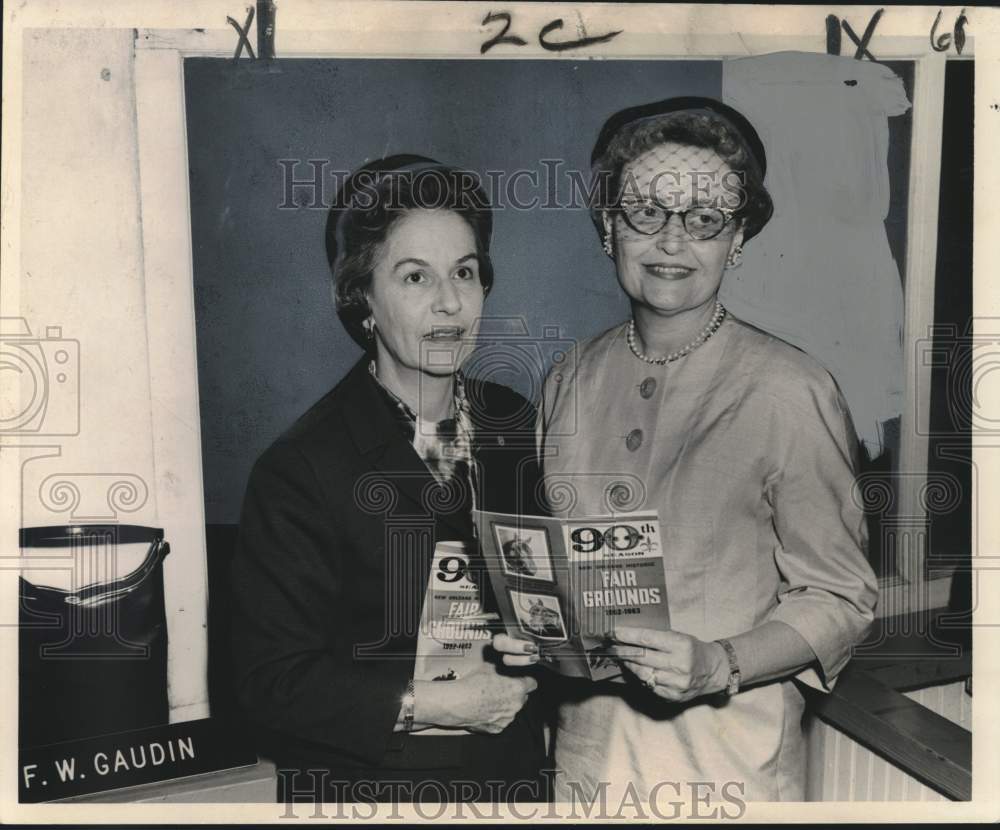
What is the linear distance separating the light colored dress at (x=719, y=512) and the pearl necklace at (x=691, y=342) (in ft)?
0.06

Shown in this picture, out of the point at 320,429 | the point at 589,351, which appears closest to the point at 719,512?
the point at 589,351

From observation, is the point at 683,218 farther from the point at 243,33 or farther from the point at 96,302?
the point at 96,302

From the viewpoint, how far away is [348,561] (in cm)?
242

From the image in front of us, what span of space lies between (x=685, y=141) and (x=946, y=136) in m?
0.69

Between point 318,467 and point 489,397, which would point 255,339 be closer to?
point 318,467

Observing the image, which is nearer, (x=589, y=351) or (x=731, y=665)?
(x=731, y=665)

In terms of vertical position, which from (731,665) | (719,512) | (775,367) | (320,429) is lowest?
(731,665)

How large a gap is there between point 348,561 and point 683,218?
45.0 inches

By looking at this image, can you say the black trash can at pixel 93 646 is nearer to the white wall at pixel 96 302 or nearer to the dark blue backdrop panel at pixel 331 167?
the white wall at pixel 96 302

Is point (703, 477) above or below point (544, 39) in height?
below

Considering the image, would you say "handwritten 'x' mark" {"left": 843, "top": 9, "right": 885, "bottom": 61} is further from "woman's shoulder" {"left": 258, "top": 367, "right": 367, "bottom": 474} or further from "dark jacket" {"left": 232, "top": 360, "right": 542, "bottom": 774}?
"woman's shoulder" {"left": 258, "top": 367, "right": 367, "bottom": 474}

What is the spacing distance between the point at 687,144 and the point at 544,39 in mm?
441

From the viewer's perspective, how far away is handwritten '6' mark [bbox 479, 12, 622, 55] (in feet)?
8.16

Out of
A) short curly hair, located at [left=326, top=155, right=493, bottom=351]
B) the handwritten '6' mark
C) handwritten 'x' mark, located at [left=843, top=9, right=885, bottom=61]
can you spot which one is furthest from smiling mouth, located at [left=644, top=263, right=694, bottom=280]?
handwritten 'x' mark, located at [left=843, top=9, right=885, bottom=61]
